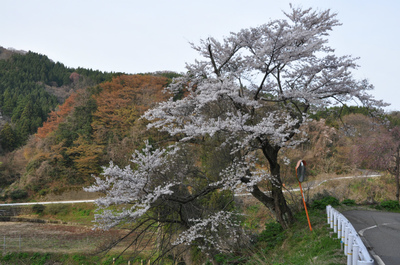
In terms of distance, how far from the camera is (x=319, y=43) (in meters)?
9.24

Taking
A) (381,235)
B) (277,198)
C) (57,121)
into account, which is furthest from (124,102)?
(381,235)

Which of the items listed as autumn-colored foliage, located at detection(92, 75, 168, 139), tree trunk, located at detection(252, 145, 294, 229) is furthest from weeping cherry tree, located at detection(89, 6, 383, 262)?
autumn-colored foliage, located at detection(92, 75, 168, 139)

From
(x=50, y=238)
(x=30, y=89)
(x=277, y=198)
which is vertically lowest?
(x=50, y=238)

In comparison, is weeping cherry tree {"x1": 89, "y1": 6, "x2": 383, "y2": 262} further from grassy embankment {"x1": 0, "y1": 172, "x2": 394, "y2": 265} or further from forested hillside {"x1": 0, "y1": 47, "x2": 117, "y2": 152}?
forested hillside {"x1": 0, "y1": 47, "x2": 117, "y2": 152}

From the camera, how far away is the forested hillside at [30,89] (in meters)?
40.5

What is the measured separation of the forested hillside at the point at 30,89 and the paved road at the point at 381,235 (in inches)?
1567

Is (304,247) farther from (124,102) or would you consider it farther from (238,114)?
(124,102)

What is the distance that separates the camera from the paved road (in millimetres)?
5781

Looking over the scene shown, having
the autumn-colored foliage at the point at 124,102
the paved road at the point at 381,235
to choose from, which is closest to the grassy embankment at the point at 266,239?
the paved road at the point at 381,235

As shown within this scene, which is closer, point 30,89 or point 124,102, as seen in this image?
point 124,102

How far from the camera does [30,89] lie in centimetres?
5447

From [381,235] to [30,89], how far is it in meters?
58.2

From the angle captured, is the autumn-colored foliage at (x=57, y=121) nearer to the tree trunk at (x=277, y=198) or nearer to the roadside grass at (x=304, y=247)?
the tree trunk at (x=277, y=198)

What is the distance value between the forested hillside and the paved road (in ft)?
131
